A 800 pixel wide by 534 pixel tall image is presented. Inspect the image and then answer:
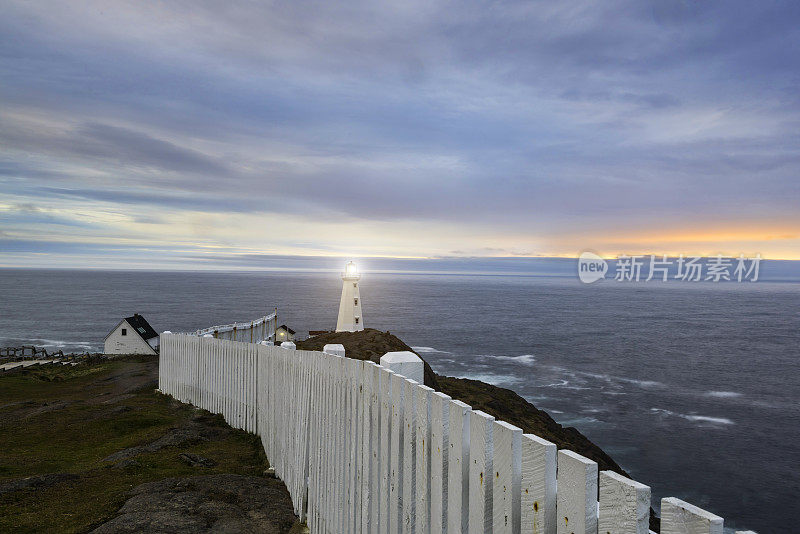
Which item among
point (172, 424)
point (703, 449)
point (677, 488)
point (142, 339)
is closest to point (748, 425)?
point (703, 449)

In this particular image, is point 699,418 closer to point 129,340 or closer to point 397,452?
point 397,452

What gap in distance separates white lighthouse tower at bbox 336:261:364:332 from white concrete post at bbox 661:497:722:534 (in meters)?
36.9

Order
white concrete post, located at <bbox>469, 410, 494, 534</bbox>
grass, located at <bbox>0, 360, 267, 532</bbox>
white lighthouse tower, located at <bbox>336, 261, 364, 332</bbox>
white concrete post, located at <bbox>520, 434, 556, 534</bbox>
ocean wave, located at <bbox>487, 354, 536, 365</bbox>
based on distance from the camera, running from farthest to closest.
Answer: ocean wave, located at <bbox>487, 354, 536, 365</bbox>
white lighthouse tower, located at <bbox>336, 261, 364, 332</bbox>
grass, located at <bbox>0, 360, 267, 532</bbox>
white concrete post, located at <bbox>469, 410, 494, 534</bbox>
white concrete post, located at <bbox>520, 434, 556, 534</bbox>

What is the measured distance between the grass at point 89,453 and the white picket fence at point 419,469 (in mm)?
1769

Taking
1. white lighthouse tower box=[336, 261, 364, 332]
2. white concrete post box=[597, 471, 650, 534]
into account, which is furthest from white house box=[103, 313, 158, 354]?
white concrete post box=[597, 471, 650, 534]

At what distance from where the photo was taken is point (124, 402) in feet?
42.5

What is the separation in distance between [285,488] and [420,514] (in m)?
4.35

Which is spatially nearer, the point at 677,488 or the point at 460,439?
the point at 460,439

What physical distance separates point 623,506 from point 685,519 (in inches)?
7.1

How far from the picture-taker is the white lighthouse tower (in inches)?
1505

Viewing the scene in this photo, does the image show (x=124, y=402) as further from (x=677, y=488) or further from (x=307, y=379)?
(x=677, y=488)

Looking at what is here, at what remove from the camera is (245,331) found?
69.7 ft

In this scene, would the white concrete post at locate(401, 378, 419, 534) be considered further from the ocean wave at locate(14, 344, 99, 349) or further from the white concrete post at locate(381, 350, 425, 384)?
the ocean wave at locate(14, 344, 99, 349)

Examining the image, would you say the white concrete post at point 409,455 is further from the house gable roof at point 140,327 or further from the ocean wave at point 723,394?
the ocean wave at point 723,394
